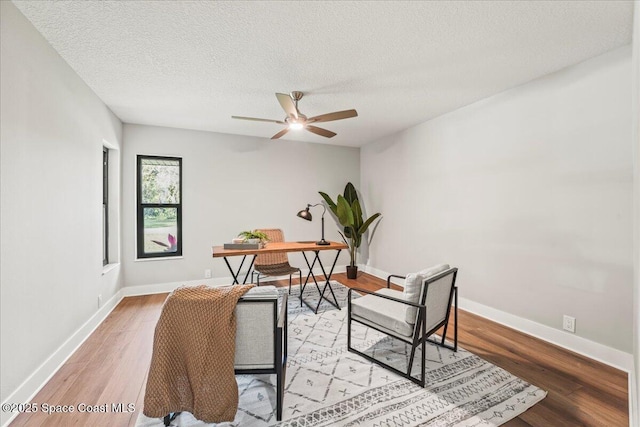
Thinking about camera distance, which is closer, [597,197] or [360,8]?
[360,8]

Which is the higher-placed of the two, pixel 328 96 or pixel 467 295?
pixel 328 96

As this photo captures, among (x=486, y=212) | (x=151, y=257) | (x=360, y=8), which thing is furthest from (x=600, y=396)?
(x=151, y=257)

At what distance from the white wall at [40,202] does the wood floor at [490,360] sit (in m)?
0.21

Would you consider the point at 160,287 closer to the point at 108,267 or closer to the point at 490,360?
the point at 108,267

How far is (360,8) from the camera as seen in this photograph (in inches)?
72.1

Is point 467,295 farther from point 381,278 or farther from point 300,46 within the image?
point 300,46

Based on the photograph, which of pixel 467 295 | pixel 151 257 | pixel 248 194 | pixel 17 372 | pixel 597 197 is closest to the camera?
pixel 17 372

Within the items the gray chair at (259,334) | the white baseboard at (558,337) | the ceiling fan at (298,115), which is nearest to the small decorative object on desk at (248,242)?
the ceiling fan at (298,115)

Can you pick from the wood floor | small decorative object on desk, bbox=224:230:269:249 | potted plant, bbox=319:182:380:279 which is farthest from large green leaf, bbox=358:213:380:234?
the wood floor

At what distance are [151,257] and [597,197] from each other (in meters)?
5.36

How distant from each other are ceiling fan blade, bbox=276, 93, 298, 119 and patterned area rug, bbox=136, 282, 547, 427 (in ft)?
7.35

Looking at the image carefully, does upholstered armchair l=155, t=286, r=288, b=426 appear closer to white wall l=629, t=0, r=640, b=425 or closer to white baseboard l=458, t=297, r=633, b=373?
white wall l=629, t=0, r=640, b=425

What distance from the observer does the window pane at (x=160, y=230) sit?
4.34m

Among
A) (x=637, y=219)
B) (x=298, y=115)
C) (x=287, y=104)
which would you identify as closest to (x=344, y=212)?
(x=298, y=115)
